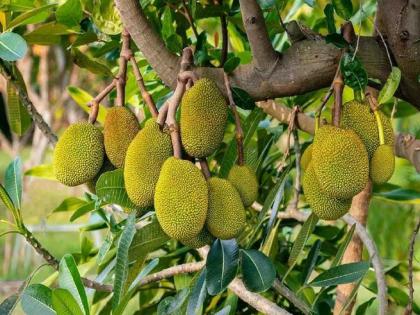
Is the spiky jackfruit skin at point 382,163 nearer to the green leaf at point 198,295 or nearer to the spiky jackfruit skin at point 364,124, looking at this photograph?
the spiky jackfruit skin at point 364,124

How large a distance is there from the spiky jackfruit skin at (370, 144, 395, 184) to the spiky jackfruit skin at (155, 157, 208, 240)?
0.58ft

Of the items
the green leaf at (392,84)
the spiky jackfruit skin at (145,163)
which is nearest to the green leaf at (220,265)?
the spiky jackfruit skin at (145,163)

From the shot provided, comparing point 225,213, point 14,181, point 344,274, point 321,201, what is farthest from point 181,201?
point 14,181

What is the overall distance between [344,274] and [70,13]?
49cm

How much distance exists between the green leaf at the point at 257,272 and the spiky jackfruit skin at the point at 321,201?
0.30 ft

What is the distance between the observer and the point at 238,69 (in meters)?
0.83

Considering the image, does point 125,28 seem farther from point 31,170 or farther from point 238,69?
point 31,170

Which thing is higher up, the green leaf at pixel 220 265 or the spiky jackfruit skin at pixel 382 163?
the spiky jackfruit skin at pixel 382 163

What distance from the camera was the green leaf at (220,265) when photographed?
0.79 metres

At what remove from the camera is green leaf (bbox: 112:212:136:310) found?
767 millimetres

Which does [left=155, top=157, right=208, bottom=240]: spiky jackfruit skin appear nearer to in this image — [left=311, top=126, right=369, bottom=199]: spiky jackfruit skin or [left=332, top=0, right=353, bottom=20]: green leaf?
[left=311, top=126, right=369, bottom=199]: spiky jackfruit skin

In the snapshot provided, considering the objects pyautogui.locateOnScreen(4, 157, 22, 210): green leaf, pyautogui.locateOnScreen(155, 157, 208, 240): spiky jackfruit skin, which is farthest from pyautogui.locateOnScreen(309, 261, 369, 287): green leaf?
pyautogui.locateOnScreen(4, 157, 22, 210): green leaf

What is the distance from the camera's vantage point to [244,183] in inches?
30.3

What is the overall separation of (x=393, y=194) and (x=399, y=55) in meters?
0.52
